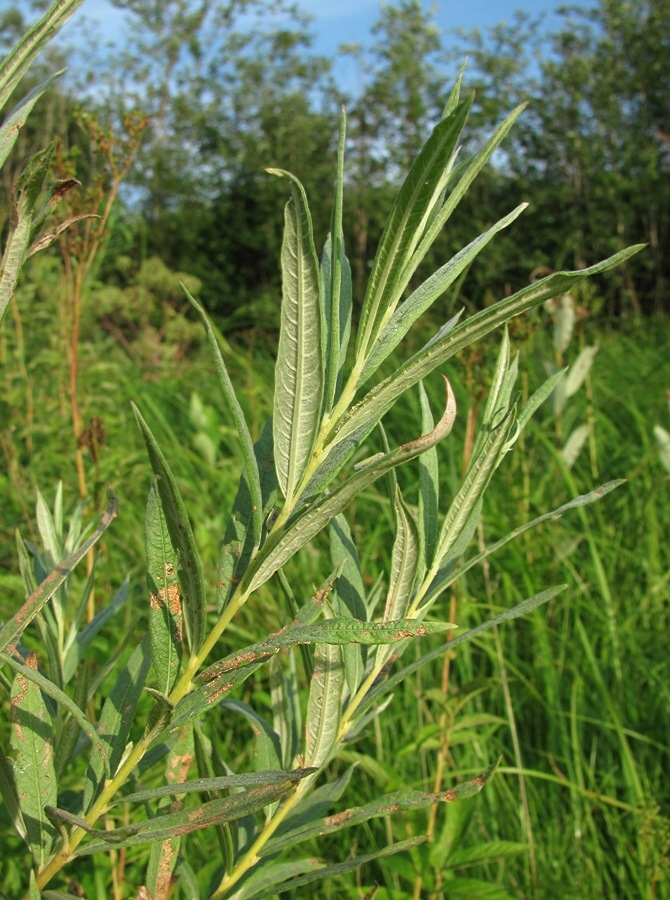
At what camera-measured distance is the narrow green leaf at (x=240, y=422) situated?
17.5 inches

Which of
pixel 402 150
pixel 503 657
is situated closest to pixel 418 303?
pixel 503 657

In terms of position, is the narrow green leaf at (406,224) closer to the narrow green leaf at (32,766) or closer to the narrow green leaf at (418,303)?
the narrow green leaf at (418,303)

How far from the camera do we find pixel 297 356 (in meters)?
0.47

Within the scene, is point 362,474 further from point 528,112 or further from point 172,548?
point 528,112

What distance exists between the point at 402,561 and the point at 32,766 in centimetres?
27

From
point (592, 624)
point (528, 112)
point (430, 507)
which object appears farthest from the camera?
point (528, 112)

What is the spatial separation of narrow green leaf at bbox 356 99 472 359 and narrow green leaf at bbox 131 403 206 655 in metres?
0.14

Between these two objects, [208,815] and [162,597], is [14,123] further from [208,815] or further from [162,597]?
[208,815]

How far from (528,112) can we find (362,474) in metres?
18.0

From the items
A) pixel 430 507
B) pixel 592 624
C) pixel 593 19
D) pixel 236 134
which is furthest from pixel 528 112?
pixel 430 507

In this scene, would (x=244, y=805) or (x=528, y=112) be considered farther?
(x=528, y=112)

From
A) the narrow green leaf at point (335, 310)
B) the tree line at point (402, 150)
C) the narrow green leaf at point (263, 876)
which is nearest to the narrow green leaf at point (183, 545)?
the narrow green leaf at point (335, 310)

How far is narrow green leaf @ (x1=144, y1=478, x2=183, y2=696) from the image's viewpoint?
0.49 m

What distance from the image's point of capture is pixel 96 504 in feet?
4.30
